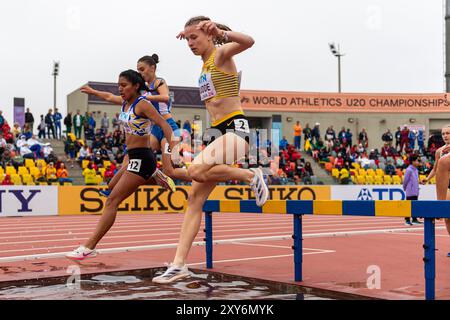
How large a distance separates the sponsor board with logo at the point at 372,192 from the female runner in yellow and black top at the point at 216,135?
1974 centimetres

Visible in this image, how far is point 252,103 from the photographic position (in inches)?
1446

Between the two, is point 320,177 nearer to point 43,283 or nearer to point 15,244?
point 15,244

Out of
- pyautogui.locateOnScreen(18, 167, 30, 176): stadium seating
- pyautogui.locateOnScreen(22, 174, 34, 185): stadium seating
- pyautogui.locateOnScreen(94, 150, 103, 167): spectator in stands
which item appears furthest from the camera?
pyautogui.locateOnScreen(94, 150, 103, 167): spectator in stands

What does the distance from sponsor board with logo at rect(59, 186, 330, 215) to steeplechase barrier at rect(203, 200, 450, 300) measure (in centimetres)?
1399

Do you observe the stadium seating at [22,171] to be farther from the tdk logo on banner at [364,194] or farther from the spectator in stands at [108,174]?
the tdk logo on banner at [364,194]

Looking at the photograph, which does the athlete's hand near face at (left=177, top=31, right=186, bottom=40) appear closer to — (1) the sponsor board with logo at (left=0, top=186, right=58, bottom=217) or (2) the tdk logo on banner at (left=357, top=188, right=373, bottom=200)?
(1) the sponsor board with logo at (left=0, top=186, right=58, bottom=217)

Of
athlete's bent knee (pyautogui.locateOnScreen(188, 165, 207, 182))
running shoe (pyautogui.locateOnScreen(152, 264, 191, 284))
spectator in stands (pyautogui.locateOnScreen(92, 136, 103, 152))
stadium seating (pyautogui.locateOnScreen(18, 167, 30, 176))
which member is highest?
spectator in stands (pyautogui.locateOnScreen(92, 136, 103, 152))

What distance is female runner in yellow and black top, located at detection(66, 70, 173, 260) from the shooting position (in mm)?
6258

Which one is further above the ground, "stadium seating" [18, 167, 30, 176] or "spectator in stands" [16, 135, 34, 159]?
"spectator in stands" [16, 135, 34, 159]

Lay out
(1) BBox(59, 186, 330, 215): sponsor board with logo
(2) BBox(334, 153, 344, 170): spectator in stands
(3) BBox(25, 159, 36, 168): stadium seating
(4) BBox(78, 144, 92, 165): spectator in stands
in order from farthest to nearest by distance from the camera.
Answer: (2) BBox(334, 153, 344, 170): spectator in stands < (4) BBox(78, 144, 92, 165): spectator in stands < (3) BBox(25, 159, 36, 168): stadium seating < (1) BBox(59, 186, 330, 215): sponsor board with logo

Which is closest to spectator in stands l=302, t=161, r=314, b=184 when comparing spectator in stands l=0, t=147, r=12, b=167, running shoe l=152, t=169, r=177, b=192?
spectator in stands l=0, t=147, r=12, b=167

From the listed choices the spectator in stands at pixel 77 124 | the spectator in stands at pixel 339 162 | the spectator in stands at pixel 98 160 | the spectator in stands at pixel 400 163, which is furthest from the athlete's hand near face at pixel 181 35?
the spectator in stands at pixel 400 163
